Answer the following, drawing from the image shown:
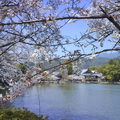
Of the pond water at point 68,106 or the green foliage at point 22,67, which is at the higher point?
the green foliage at point 22,67

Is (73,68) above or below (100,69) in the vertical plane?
below

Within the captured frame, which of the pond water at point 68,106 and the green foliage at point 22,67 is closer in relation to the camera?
the green foliage at point 22,67

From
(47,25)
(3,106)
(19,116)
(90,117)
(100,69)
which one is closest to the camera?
(47,25)

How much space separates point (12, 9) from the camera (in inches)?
138

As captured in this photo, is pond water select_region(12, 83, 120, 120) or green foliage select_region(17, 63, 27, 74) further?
pond water select_region(12, 83, 120, 120)

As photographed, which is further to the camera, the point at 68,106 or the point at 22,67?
the point at 68,106

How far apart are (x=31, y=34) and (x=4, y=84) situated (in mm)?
3202

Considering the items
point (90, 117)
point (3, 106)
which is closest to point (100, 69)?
point (90, 117)

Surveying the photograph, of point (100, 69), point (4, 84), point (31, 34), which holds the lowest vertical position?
point (4, 84)

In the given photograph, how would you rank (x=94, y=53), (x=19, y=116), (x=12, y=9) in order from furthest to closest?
1. (x=19, y=116)
2. (x=12, y=9)
3. (x=94, y=53)

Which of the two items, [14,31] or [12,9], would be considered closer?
[12,9]

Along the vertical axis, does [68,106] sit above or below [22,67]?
Result: below

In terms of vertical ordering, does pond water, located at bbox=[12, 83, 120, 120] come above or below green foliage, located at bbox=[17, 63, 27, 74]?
below

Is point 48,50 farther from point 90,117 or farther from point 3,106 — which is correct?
point 90,117
